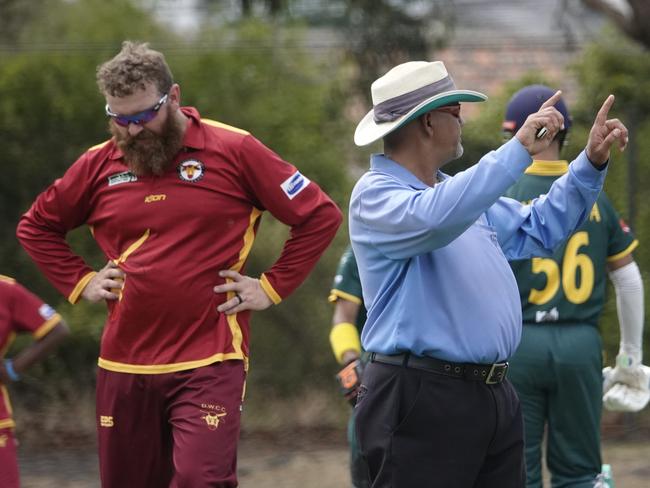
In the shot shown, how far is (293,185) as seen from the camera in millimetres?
5293

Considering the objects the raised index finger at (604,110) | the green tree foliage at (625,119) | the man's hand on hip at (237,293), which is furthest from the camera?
the green tree foliage at (625,119)

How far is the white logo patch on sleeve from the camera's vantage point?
17.3 ft

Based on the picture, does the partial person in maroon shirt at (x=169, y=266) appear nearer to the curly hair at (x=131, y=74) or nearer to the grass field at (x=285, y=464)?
the curly hair at (x=131, y=74)

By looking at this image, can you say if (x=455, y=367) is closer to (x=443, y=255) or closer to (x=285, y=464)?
(x=443, y=255)

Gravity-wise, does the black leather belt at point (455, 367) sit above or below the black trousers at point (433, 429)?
above

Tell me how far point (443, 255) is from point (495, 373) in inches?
17.4

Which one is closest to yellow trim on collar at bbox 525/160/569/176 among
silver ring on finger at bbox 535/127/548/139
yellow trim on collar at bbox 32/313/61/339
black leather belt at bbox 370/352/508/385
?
black leather belt at bbox 370/352/508/385

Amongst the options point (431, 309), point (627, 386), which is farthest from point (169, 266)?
point (627, 386)

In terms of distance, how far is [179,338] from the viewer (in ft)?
16.6

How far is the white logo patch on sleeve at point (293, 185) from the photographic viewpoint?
17.3 feet

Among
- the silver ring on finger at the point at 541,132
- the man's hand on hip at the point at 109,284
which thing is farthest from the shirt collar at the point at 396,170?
the man's hand on hip at the point at 109,284

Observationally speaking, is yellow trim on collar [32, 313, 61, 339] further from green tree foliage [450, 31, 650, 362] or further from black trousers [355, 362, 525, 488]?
green tree foliage [450, 31, 650, 362]

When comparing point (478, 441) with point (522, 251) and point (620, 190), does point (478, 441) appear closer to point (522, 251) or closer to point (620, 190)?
point (522, 251)

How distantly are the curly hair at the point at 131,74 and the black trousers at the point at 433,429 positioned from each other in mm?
1653
